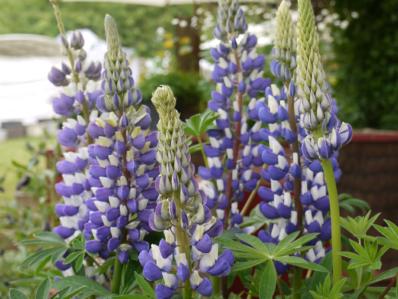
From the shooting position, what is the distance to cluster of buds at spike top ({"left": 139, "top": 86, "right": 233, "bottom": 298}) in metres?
0.85

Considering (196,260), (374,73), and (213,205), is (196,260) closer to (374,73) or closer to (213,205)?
(213,205)

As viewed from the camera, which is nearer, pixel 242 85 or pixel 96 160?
pixel 96 160

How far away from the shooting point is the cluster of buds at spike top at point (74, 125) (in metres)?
1.21

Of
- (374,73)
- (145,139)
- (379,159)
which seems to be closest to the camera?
(145,139)

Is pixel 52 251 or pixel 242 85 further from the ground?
pixel 242 85

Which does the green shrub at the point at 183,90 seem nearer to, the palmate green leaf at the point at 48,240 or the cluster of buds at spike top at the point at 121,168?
the palmate green leaf at the point at 48,240

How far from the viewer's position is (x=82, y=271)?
121 cm

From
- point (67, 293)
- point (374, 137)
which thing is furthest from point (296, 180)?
point (374, 137)

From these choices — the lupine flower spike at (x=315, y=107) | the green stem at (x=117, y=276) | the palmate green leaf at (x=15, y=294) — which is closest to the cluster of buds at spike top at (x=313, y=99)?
the lupine flower spike at (x=315, y=107)

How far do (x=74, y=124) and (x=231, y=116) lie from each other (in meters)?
0.28

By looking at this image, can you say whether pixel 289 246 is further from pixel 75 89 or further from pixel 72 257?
pixel 75 89

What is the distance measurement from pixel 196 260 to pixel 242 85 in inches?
18.5

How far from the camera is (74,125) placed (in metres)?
1.27

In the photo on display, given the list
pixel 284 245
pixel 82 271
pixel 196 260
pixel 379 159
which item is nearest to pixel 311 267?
pixel 284 245
